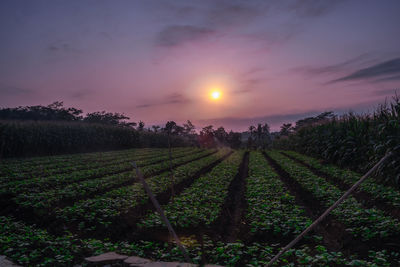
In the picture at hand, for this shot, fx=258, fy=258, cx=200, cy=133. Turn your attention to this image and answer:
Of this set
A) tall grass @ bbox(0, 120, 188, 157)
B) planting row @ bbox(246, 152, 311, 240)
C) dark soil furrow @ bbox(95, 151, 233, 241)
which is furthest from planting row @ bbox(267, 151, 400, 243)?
tall grass @ bbox(0, 120, 188, 157)

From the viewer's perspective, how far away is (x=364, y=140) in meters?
11.3

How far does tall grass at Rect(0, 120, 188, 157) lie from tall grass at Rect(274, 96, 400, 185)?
Result: 1938 cm

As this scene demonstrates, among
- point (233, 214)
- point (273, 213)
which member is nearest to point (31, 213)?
point (233, 214)

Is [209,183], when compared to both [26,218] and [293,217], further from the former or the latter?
[26,218]

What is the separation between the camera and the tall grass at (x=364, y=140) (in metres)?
7.80

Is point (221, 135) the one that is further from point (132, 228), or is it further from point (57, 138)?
point (132, 228)

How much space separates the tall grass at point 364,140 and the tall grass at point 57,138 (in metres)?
19.4

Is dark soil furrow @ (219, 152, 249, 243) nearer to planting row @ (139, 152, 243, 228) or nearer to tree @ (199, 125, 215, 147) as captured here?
planting row @ (139, 152, 243, 228)

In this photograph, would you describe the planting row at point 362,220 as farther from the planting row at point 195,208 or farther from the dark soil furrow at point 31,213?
the dark soil furrow at point 31,213

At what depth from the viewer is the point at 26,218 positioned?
6.05m

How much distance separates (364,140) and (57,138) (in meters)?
25.4

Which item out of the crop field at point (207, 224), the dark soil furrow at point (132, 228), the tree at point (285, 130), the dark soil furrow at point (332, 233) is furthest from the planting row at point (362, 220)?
the tree at point (285, 130)

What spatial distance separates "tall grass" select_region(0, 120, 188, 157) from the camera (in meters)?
21.0

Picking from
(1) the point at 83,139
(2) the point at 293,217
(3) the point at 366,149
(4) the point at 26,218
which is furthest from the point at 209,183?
(1) the point at 83,139
